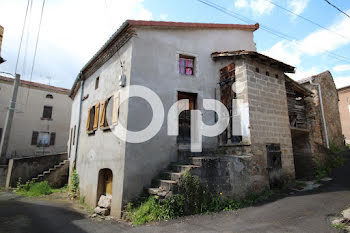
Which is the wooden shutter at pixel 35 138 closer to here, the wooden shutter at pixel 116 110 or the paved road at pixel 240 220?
the paved road at pixel 240 220

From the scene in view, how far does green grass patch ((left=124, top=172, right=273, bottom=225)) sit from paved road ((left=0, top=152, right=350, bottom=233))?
0.24 metres

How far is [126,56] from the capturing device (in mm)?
7086

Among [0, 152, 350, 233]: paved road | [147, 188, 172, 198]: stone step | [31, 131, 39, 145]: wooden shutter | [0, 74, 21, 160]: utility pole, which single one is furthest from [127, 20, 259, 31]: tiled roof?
[31, 131, 39, 145]: wooden shutter

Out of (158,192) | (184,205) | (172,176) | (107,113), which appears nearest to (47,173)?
(107,113)

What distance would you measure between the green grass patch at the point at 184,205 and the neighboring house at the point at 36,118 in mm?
17212

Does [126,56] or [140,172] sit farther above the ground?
[126,56]

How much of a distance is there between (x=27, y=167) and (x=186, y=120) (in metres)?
11.8

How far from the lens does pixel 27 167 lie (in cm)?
1277

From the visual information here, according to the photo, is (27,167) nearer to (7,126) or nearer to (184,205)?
(7,126)

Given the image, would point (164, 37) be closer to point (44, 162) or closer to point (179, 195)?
point (179, 195)

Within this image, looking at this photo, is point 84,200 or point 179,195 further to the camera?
point 84,200

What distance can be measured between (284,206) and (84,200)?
7.80 metres

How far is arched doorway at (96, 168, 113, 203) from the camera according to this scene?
24.5ft

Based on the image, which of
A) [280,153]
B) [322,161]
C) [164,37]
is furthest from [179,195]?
[322,161]
